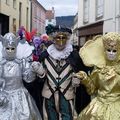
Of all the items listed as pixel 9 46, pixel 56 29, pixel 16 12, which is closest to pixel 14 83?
pixel 9 46

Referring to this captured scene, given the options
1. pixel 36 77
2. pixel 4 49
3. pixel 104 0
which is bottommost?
pixel 36 77

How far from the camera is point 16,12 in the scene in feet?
84.7

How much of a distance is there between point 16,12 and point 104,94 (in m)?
22.5

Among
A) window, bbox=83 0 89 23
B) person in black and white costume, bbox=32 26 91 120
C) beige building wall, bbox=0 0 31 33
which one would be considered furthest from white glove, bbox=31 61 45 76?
beige building wall, bbox=0 0 31 33

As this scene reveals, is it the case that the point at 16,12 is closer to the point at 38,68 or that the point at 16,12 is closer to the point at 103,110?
the point at 38,68

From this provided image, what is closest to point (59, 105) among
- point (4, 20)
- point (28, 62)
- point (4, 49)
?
point (28, 62)

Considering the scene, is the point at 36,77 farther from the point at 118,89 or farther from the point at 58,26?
the point at 118,89

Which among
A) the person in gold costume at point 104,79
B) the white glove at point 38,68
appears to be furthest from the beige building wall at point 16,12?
the person in gold costume at point 104,79

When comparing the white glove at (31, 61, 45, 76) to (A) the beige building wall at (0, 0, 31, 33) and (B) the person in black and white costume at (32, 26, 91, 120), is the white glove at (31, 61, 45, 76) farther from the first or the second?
(A) the beige building wall at (0, 0, 31, 33)

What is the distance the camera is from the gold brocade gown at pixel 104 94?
12.1ft

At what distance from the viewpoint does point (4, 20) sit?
1008cm

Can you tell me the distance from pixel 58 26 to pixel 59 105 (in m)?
0.82

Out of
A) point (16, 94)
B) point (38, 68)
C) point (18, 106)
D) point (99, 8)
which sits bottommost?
point (18, 106)

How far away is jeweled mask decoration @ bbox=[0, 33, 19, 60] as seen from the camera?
4105mm
